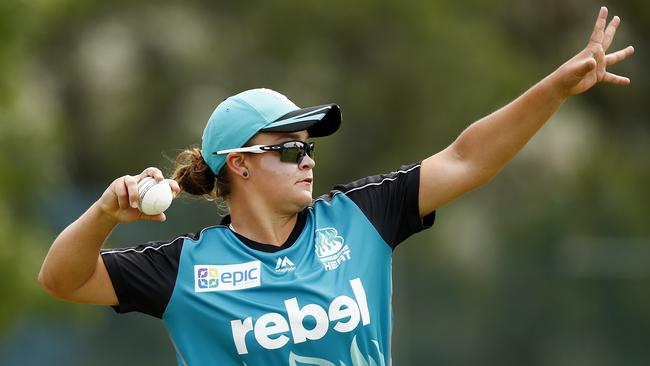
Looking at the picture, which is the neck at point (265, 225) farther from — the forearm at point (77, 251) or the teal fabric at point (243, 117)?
the forearm at point (77, 251)

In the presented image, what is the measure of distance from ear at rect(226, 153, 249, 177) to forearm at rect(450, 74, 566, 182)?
870 mm

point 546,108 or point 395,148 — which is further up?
point 546,108

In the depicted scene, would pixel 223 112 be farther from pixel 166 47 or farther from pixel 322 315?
pixel 166 47

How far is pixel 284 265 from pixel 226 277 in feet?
0.78

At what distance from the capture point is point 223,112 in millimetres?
5109

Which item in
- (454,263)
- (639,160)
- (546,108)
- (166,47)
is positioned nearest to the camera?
(546,108)

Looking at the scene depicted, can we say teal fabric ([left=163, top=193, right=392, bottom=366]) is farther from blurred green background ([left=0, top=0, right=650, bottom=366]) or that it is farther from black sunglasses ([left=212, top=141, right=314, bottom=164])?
blurred green background ([left=0, top=0, right=650, bottom=366])

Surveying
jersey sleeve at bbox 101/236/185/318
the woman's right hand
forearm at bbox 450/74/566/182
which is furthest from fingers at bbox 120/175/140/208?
forearm at bbox 450/74/566/182

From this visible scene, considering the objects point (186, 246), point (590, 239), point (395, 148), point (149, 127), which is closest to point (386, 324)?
point (186, 246)

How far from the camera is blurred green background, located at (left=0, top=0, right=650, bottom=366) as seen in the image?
15.0m

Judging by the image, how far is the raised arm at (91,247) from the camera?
14.9 feet

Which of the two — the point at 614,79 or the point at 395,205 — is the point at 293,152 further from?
the point at 614,79

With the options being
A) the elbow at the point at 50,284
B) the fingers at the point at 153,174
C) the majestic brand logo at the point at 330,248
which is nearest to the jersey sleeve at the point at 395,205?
the majestic brand logo at the point at 330,248

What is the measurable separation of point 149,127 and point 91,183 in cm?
135
